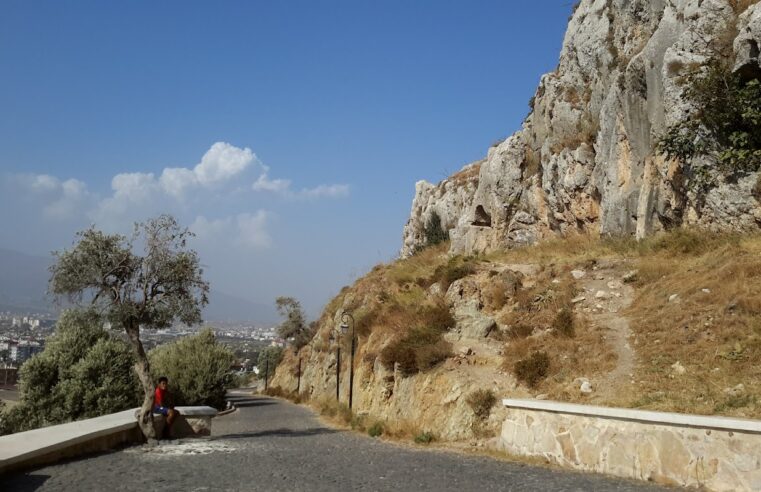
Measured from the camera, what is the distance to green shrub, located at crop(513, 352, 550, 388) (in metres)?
14.7

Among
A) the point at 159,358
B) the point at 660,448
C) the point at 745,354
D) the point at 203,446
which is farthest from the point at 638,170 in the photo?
the point at 159,358

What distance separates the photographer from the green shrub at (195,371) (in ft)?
89.5

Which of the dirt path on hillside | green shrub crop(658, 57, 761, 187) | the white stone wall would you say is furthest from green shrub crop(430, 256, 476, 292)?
the white stone wall

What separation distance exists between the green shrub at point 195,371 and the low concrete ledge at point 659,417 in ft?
66.7

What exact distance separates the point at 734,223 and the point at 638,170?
17.9 ft

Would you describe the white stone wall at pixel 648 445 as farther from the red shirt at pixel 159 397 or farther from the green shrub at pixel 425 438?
the red shirt at pixel 159 397

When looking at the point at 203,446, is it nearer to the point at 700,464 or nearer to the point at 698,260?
the point at 700,464

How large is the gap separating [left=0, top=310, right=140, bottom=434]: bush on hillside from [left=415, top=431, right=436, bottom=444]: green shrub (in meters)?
11.8

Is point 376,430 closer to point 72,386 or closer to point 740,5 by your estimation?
point 72,386

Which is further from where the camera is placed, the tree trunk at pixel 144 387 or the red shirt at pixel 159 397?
the red shirt at pixel 159 397

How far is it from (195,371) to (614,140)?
73.8 ft

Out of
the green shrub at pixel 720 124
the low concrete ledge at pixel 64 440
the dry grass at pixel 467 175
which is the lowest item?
the low concrete ledge at pixel 64 440

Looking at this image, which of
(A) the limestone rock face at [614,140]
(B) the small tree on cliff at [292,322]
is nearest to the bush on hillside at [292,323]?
(B) the small tree on cliff at [292,322]

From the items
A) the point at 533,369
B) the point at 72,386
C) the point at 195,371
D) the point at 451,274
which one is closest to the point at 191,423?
the point at 72,386
